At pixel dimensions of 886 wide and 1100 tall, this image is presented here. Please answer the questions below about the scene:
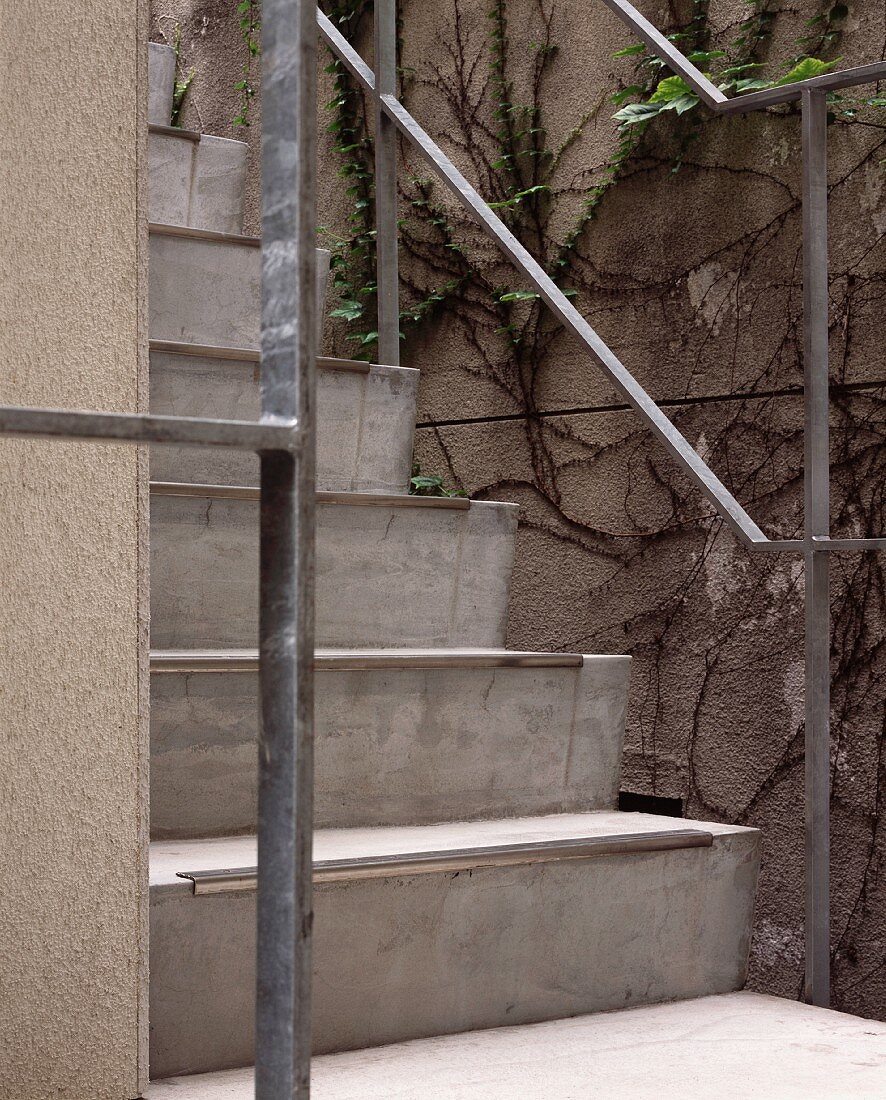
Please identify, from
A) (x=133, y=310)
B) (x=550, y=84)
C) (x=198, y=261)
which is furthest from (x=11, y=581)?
(x=550, y=84)

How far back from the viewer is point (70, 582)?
1.07 m

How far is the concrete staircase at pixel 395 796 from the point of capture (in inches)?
50.0

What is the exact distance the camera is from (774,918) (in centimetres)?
214

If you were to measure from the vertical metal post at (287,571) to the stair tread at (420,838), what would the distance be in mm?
693

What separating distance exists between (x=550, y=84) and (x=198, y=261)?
Result: 2.98 feet

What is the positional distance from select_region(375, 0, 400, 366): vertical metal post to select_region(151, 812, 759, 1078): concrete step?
3.01 feet

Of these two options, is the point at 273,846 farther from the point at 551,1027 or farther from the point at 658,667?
the point at 658,667

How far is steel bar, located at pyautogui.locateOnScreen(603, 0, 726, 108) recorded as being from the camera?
5.31 feet

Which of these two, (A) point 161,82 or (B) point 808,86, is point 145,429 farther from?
(A) point 161,82

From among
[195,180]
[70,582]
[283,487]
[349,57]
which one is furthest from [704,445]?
[283,487]

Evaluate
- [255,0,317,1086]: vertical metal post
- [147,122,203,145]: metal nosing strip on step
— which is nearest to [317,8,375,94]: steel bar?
[147,122,203,145]: metal nosing strip on step

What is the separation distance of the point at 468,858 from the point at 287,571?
2.89 feet

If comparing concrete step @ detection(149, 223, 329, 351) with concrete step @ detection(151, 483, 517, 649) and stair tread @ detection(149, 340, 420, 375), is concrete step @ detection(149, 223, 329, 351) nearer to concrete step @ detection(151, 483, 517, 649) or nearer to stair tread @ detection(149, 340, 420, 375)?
stair tread @ detection(149, 340, 420, 375)

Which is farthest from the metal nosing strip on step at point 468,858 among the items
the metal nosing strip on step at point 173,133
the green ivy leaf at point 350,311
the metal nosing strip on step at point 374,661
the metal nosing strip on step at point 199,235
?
the green ivy leaf at point 350,311
